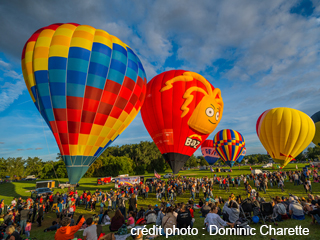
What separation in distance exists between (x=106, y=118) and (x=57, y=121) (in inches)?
105

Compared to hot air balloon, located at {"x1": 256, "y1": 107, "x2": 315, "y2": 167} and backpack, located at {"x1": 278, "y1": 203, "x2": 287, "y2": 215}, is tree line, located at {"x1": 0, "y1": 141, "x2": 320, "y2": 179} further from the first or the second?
backpack, located at {"x1": 278, "y1": 203, "x2": 287, "y2": 215}

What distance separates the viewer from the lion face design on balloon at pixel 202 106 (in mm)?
14455

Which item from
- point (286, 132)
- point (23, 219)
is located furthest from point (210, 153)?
point (23, 219)

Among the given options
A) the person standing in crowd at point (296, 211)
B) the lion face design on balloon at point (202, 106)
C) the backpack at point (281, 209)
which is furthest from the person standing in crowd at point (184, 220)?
the lion face design on balloon at point (202, 106)

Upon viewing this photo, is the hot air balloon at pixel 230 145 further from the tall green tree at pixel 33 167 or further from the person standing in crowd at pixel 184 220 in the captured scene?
the tall green tree at pixel 33 167

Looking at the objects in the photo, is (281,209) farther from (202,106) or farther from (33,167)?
(33,167)

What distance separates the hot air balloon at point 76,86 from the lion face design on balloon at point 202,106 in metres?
5.30

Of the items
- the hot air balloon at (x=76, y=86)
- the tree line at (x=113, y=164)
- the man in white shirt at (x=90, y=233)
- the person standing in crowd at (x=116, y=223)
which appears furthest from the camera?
the tree line at (x=113, y=164)

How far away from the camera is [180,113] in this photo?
47.4 feet

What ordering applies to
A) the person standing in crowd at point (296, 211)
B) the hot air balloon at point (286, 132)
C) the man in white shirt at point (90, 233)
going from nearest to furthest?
the man in white shirt at point (90, 233)
the person standing in crowd at point (296, 211)
the hot air balloon at point (286, 132)

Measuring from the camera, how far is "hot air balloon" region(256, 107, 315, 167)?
63.6 ft

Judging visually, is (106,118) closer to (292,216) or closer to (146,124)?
(146,124)

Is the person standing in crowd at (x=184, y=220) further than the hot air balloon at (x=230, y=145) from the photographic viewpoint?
No

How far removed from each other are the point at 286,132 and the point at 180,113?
13.3 m
